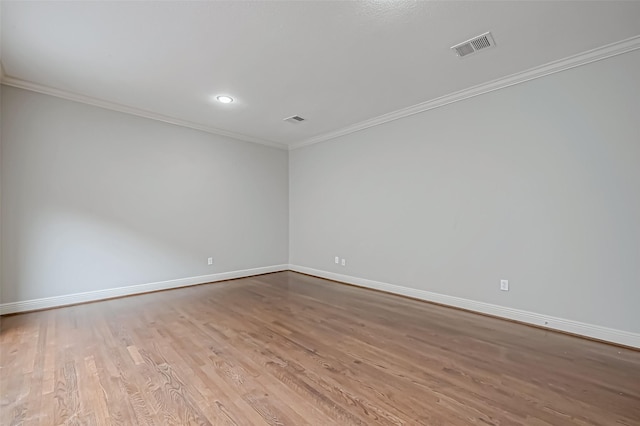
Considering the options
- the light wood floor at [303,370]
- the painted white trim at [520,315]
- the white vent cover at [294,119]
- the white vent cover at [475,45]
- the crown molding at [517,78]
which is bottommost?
the light wood floor at [303,370]

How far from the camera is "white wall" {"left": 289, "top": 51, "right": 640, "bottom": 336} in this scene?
2.60 m

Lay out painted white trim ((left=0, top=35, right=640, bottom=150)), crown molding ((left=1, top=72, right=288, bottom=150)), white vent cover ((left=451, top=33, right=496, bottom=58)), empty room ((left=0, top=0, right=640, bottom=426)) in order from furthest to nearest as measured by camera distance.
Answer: crown molding ((left=1, top=72, right=288, bottom=150)) < painted white trim ((left=0, top=35, right=640, bottom=150)) < white vent cover ((left=451, top=33, right=496, bottom=58)) < empty room ((left=0, top=0, right=640, bottom=426))

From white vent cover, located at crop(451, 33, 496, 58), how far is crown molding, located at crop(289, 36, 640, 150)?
2.51ft

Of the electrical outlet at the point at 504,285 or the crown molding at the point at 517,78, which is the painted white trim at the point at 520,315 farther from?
the crown molding at the point at 517,78

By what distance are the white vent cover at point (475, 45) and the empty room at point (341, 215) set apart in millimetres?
39

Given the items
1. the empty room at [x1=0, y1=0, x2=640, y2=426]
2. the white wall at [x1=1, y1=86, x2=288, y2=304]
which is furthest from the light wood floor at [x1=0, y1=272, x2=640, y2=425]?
the white wall at [x1=1, y1=86, x2=288, y2=304]

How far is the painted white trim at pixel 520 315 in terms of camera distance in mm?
2561

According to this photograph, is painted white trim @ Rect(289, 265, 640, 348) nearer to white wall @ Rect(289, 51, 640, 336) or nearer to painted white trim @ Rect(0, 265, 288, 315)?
white wall @ Rect(289, 51, 640, 336)

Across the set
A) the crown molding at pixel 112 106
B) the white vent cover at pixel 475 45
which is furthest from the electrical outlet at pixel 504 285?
the crown molding at pixel 112 106

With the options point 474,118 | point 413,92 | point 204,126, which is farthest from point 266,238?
point 474,118

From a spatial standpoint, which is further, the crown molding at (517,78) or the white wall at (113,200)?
the white wall at (113,200)

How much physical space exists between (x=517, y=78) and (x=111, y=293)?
18.4ft

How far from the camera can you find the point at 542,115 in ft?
9.89

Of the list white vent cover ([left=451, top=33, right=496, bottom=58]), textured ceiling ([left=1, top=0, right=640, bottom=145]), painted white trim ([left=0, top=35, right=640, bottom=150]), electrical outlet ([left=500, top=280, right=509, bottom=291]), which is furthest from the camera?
electrical outlet ([left=500, top=280, right=509, bottom=291])
